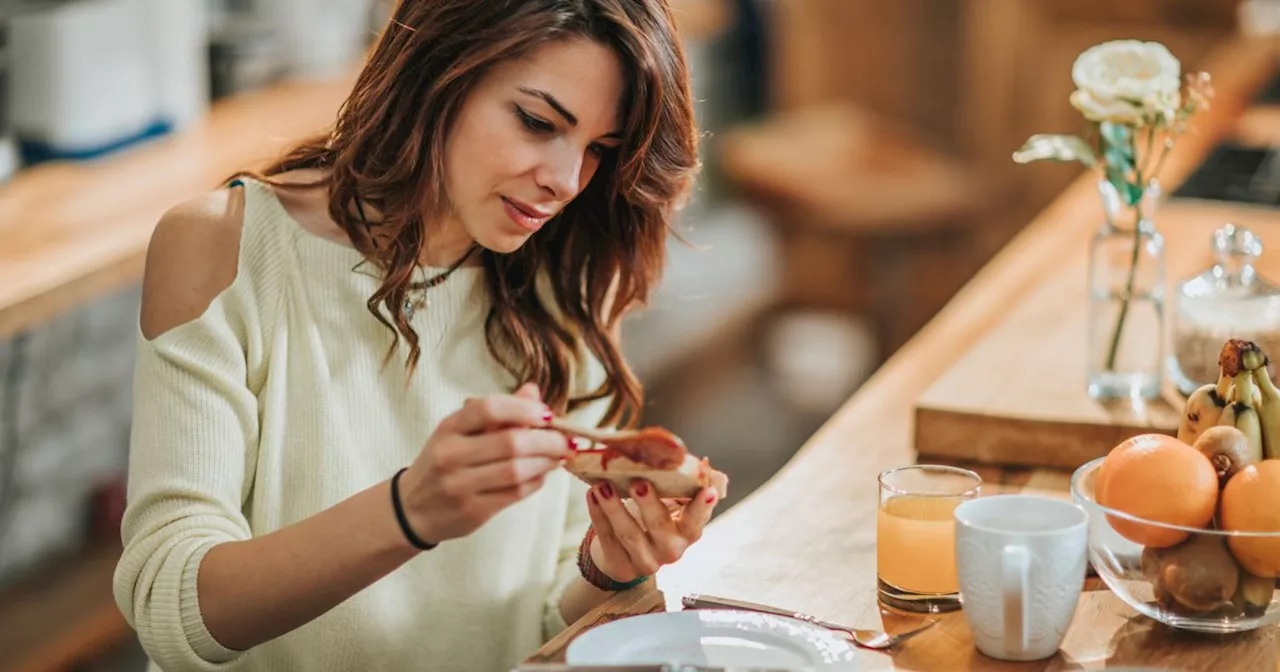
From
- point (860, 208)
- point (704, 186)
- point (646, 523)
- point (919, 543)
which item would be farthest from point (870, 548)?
point (860, 208)

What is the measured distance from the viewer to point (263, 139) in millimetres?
2908

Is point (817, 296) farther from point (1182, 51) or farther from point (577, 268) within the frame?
point (577, 268)

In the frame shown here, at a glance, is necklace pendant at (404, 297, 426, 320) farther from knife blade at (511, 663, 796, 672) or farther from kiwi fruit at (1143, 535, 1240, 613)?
kiwi fruit at (1143, 535, 1240, 613)

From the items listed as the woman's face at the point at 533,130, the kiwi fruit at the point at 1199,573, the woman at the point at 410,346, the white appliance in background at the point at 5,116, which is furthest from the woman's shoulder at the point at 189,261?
the white appliance in background at the point at 5,116

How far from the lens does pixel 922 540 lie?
1231 millimetres

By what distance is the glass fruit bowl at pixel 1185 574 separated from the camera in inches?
44.8

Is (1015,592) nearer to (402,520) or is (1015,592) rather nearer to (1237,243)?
(402,520)

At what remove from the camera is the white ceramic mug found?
109 centimetres

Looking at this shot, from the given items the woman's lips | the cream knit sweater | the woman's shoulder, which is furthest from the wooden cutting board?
the woman's shoulder

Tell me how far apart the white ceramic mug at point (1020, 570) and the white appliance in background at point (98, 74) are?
2006 millimetres

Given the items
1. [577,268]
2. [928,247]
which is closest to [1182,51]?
[928,247]

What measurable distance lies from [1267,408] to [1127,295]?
1.48 ft

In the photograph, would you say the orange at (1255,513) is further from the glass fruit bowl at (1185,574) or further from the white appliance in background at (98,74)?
the white appliance in background at (98,74)

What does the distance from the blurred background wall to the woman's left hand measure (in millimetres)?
440
